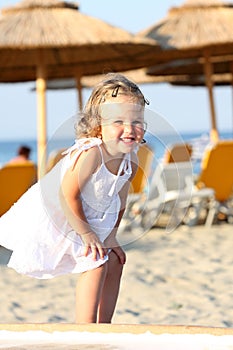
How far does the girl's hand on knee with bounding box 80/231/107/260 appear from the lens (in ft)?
8.52

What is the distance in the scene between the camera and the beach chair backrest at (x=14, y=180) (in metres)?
7.25

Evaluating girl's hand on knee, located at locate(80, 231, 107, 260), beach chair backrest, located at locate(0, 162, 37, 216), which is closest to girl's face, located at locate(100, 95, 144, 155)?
girl's hand on knee, located at locate(80, 231, 107, 260)

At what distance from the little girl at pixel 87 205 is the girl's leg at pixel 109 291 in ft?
0.21

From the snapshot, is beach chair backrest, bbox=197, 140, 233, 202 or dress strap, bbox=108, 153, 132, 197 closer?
dress strap, bbox=108, 153, 132, 197

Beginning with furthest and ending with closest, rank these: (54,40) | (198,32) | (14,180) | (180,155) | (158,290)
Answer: (198,32)
(54,40)
(14,180)
(158,290)
(180,155)

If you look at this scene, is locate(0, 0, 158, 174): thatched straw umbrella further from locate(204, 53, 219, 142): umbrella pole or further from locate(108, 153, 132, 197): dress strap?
locate(108, 153, 132, 197): dress strap

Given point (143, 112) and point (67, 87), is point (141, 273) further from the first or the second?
point (67, 87)

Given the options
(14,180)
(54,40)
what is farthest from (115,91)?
(54,40)

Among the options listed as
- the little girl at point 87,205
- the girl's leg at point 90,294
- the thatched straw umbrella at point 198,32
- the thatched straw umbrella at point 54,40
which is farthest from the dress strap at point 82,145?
the thatched straw umbrella at point 198,32

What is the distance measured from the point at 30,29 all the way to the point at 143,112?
6.72m

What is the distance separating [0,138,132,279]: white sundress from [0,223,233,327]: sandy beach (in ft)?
3.71

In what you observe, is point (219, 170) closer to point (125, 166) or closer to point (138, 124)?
point (125, 166)

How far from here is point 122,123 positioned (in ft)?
8.30

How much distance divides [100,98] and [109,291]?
62 centimetres
